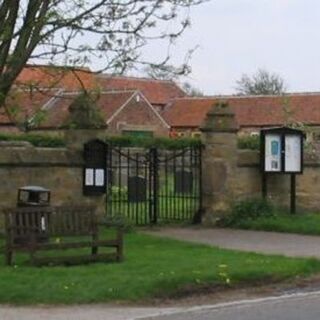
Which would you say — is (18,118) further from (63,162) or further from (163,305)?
(163,305)

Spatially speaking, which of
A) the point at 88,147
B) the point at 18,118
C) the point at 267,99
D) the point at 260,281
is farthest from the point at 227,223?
the point at 267,99

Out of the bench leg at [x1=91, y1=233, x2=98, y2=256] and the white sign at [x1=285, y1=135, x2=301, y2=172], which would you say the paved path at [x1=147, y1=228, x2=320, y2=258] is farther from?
the bench leg at [x1=91, y1=233, x2=98, y2=256]

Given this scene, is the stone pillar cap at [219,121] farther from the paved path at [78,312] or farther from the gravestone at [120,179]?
the paved path at [78,312]

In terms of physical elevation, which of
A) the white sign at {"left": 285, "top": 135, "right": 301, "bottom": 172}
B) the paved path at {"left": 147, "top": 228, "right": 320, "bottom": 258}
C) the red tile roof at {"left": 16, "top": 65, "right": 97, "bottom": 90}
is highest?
the red tile roof at {"left": 16, "top": 65, "right": 97, "bottom": 90}

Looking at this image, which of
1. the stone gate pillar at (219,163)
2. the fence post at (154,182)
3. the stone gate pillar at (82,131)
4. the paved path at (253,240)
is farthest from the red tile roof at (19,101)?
the stone gate pillar at (219,163)

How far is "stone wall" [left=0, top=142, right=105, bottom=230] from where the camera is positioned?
18578mm

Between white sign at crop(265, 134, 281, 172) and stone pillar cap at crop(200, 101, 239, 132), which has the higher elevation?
stone pillar cap at crop(200, 101, 239, 132)

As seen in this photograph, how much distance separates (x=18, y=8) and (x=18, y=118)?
1.94m

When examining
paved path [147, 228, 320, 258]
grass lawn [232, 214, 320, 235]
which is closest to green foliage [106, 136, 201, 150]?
grass lawn [232, 214, 320, 235]

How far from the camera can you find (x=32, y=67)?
16.5 m

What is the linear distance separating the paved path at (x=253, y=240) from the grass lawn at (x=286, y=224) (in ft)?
1.38

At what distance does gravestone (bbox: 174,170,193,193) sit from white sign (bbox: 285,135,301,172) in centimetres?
236

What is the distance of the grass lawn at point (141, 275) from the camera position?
1166cm

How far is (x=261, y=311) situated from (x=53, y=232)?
4406 mm
